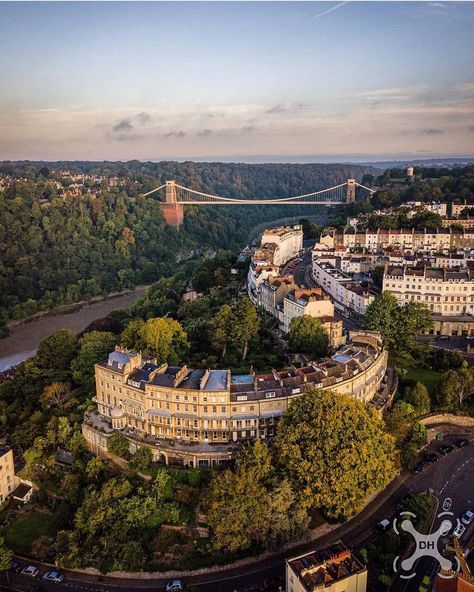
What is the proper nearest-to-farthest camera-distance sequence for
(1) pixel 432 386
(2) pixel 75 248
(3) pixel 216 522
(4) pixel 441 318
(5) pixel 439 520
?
(3) pixel 216 522
(5) pixel 439 520
(1) pixel 432 386
(4) pixel 441 318
(2) pixel 75 248

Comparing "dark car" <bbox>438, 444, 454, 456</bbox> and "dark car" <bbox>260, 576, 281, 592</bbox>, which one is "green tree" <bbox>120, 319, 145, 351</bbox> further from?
"dark car" <bbox>438, 444, 454, 456</bbox>

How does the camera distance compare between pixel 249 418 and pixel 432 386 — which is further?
pixel 432 386

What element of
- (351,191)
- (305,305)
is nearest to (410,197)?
(351,191)

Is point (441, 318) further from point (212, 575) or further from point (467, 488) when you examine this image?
point (212, 575)

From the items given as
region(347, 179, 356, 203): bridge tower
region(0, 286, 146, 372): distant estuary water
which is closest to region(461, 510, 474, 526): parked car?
region(0, 286, 146, 372): distant estuary water

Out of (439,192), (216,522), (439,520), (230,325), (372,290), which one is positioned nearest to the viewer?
(216,522)

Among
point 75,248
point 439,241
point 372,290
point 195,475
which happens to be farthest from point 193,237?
point 195,475

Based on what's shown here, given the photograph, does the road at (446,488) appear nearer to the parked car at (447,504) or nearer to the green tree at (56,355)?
the parked car at (447,504)
